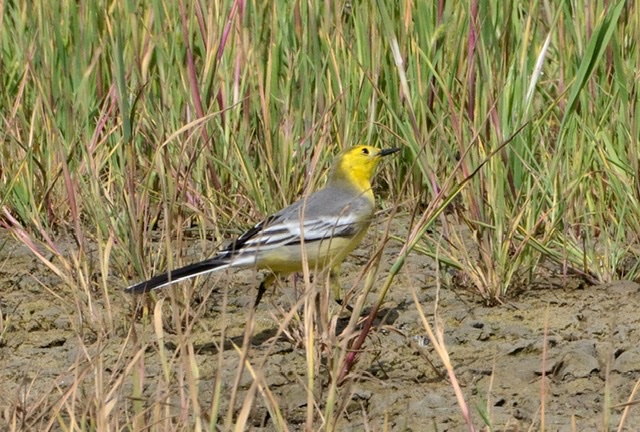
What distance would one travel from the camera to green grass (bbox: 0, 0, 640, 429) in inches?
192

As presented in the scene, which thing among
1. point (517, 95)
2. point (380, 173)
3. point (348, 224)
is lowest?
point (380, 173)

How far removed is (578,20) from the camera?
18.2ft

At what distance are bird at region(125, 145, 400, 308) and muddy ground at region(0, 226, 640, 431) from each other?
165 millimetres

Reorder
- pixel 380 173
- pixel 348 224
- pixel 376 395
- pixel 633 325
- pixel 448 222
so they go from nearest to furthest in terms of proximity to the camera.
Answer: pixel 376 395 < pixel 633 325 < pixel 348 224 < pixel 448 222 < pixel 380 173

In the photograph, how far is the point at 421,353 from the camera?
11.9 ft

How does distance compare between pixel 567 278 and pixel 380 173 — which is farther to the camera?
pixel 380 173

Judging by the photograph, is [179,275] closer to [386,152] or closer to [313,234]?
[313,234]

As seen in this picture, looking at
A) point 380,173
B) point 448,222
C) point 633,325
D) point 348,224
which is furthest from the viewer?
point 380,173

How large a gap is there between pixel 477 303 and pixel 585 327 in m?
0.47

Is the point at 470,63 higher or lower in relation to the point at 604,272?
higher

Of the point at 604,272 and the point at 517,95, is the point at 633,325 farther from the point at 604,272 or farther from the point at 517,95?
the point at 517,95

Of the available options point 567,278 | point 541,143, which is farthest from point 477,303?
point 541,143

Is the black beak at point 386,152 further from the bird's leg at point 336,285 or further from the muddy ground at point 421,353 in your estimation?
the bird's leg at point 336,285

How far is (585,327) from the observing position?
4.61 m
